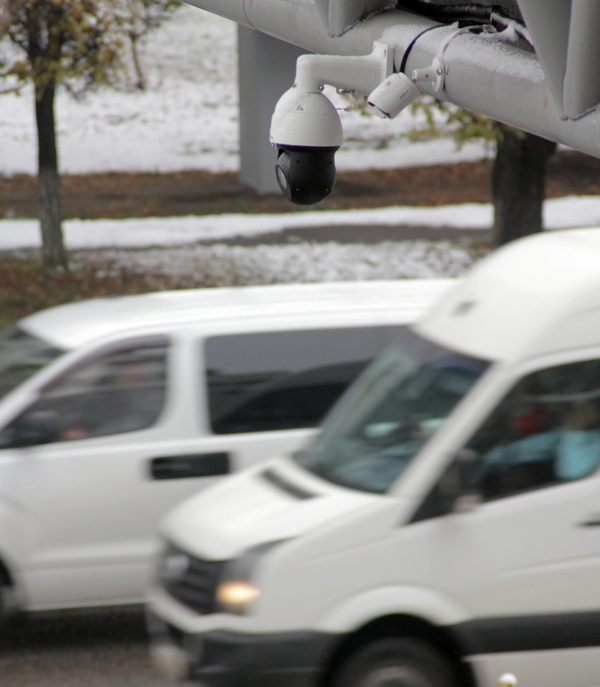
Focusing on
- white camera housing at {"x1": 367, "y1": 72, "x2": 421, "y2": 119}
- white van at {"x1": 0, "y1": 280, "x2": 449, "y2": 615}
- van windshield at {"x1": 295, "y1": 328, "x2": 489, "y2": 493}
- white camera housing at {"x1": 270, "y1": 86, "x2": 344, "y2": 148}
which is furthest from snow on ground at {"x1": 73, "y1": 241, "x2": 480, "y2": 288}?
white camera housing at {"x1": 367, "y1": 72, "x2": 421, "y2": 119}

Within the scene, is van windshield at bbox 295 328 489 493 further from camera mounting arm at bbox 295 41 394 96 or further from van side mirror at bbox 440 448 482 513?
camera mounting arm at bbox 295 41 394 96

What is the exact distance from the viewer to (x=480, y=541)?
4922mm

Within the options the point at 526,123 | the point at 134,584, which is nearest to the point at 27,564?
the point at 134,584

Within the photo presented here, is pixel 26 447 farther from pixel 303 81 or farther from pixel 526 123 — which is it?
pixel 526 123

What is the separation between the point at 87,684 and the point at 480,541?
230cm

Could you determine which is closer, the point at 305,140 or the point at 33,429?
the point at 305,140

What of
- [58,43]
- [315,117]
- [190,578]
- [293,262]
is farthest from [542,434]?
[293,262]

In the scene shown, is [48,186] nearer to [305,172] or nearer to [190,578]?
[190,578]

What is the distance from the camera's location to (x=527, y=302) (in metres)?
5.24

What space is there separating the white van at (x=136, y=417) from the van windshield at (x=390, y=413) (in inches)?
25.2

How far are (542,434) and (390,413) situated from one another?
725 mm

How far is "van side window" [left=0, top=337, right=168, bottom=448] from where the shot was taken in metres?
6.18

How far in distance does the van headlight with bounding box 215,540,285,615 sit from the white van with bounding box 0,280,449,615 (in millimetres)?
1292

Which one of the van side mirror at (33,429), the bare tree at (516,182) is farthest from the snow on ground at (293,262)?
the van side mirror at (33,429)
